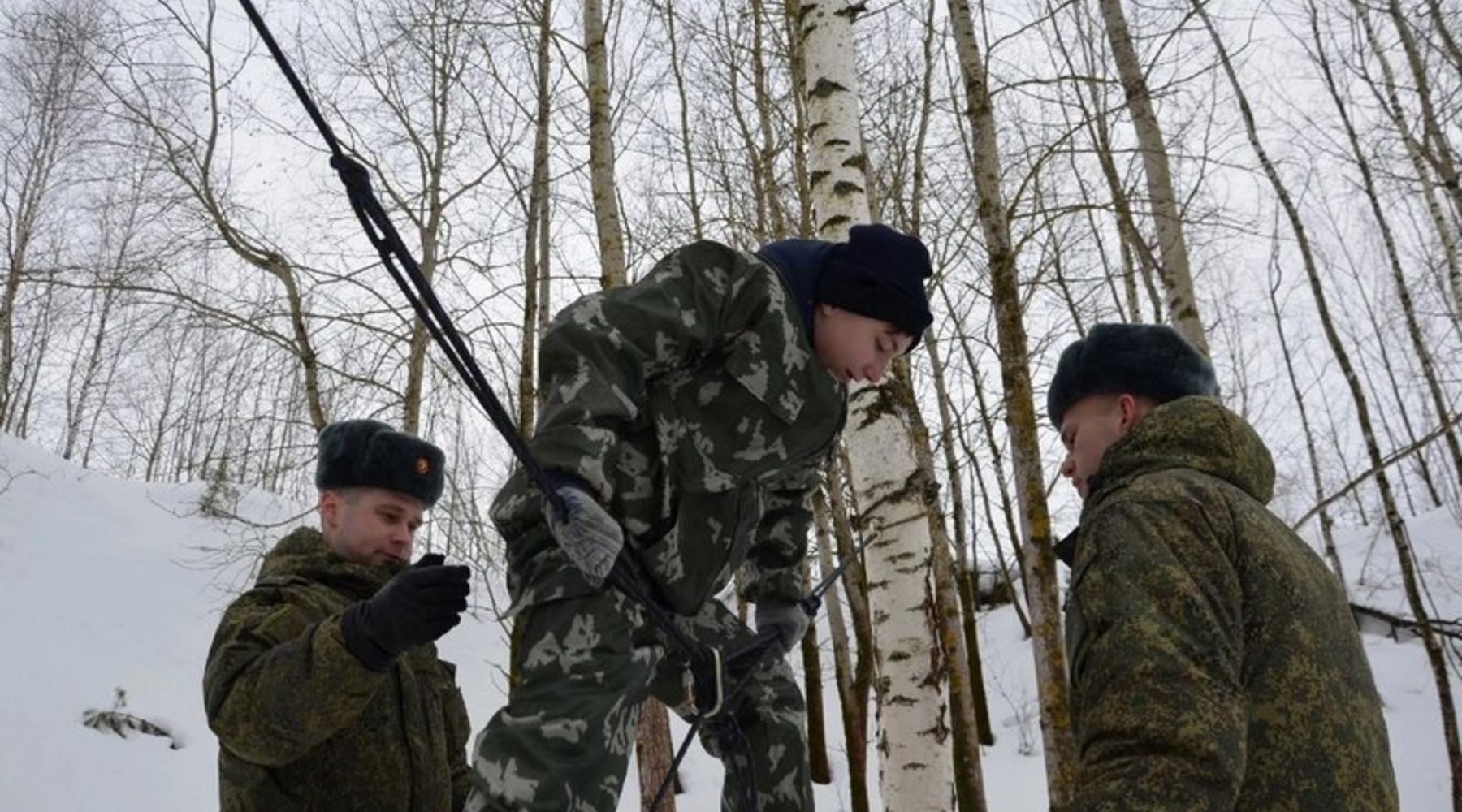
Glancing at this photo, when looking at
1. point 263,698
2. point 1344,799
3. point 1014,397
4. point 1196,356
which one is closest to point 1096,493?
point 1196,356

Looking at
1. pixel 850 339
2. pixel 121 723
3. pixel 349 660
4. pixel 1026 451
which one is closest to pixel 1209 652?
pixel 850 339

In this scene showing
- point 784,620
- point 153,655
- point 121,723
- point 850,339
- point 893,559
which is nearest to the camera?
point 850,339

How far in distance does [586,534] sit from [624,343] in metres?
0.42

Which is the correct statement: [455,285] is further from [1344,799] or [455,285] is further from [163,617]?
[1344,799]

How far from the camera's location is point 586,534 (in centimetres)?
157

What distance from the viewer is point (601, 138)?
22.8ft

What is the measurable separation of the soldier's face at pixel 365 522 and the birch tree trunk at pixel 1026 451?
3.77 meters

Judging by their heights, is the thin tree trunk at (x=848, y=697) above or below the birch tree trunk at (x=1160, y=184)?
below

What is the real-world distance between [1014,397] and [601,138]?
3557mm

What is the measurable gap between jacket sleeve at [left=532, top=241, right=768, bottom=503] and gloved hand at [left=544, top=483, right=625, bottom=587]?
102 mm

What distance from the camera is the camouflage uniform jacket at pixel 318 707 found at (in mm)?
1886

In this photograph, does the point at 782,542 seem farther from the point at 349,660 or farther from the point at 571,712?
the point at 349,660

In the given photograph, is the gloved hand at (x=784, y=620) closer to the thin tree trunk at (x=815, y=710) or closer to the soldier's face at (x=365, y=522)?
the soldier's face at (x=365, y=522)

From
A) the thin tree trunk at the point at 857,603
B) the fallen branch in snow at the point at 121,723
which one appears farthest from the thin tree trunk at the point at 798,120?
the fallen branch in snow at the point at 121,723
